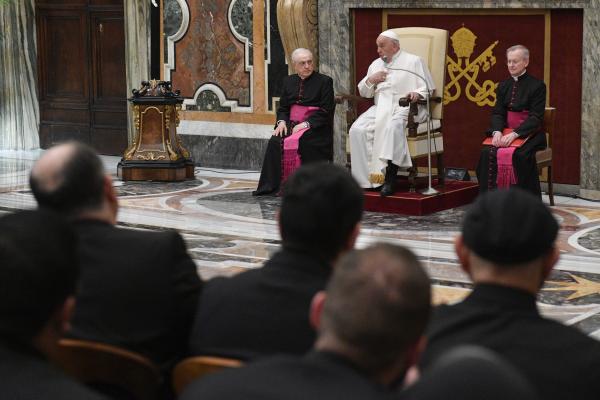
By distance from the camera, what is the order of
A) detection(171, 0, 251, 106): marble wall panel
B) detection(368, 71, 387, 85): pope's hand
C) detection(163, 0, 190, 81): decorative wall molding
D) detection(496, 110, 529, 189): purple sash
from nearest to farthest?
detection(496, 110, 529, 189): purple sash, detection(368, 71, 387, 85): pope's hand, detection(171, 0, 251, 106): marble wall panel, detection(163, 0, 190, 81): decorative wall molding

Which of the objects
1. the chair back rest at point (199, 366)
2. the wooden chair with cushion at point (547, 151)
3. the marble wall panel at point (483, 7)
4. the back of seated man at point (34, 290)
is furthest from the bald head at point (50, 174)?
the marble wall panel at point (483, 7)

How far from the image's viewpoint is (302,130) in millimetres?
9320

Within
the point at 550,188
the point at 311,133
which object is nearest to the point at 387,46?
the point at 311,133

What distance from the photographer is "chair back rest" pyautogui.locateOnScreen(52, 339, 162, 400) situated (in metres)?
2.55

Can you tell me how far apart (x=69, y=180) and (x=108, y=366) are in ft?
2.15

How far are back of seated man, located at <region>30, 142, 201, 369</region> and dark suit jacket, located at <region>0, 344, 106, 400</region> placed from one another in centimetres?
100

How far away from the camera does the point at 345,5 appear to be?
33.7 ft

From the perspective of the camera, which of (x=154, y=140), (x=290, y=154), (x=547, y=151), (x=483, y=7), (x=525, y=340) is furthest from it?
(x=154, y=140)

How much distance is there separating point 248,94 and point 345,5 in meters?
1.44

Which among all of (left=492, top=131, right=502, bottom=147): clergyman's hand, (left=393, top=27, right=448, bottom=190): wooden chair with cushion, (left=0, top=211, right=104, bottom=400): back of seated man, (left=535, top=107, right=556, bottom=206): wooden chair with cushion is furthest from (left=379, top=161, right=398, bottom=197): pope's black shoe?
(left=0, top=211, right=104, bottom=400): back of seated man

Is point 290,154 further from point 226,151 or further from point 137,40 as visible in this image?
point 137,40

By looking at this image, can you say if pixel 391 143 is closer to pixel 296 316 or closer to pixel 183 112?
pixel 183 112

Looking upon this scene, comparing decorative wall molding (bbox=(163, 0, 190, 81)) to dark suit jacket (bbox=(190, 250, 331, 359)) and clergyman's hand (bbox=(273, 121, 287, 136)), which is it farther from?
dark suit jacket (bbox=(190, 250, 331, 359))

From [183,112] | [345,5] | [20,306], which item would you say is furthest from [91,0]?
[20,306]
